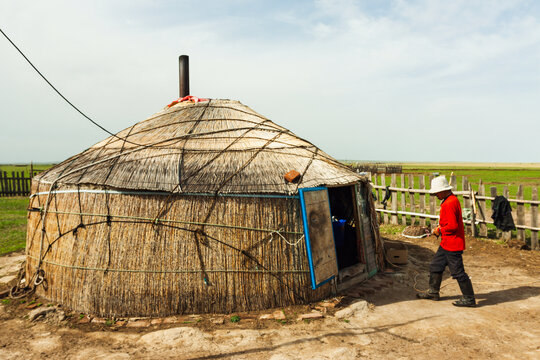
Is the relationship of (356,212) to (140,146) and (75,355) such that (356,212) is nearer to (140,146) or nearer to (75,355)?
(140,146)

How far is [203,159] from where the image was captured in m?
5.89

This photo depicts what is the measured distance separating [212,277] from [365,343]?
239 cm

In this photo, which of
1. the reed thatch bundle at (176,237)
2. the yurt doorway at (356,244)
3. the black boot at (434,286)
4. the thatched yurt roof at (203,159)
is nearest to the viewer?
the reed thatch bundle at (176,237)

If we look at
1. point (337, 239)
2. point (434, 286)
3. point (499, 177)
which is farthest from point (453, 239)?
point (499, 177)

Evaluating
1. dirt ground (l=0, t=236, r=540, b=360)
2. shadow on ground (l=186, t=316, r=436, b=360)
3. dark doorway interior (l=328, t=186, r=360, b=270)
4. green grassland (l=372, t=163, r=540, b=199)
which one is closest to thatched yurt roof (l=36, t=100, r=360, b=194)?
dark doorway interior (l=328, t=186, r=360, b=270)

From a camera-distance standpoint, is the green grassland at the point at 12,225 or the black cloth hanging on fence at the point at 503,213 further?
the green grassland at the point at 12,225

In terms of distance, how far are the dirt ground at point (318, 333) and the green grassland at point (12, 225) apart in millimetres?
4947

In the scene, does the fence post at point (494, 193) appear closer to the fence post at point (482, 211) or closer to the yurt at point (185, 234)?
the fence post at point (482, 211)

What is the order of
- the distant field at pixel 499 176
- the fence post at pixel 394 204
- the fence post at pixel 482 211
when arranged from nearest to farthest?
the fence post at pixel 482 211 → the fence post at pixel 394 204 → the distant field at pixel 499 176

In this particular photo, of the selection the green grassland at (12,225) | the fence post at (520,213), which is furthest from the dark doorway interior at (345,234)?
the green grassland at (12,225)

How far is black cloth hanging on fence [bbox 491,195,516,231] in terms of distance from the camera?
875cm

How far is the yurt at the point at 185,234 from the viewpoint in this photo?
5.20 m

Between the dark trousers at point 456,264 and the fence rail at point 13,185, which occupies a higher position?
the fence rail at point 13,185

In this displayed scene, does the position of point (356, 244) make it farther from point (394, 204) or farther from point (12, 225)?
point (12, 225)
